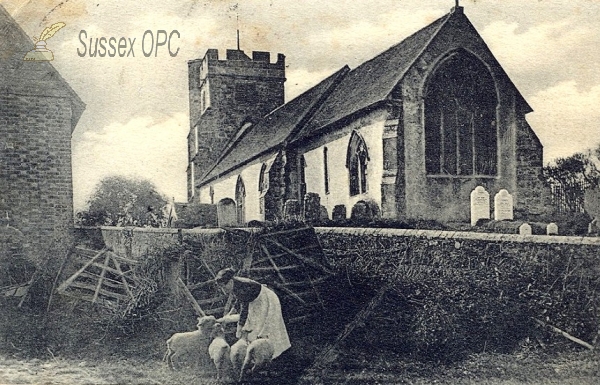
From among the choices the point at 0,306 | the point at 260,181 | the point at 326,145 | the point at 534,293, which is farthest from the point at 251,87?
the point at 534,293

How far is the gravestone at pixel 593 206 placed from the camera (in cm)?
939

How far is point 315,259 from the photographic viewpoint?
9.26m

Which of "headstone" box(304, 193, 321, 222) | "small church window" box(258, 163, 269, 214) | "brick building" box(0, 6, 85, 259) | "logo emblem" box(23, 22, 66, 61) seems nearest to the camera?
"logo emblem" box(23, 22, 66, 61)

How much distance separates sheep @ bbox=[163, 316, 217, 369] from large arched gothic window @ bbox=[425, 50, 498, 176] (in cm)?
602

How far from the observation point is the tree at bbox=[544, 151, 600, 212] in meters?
9.40

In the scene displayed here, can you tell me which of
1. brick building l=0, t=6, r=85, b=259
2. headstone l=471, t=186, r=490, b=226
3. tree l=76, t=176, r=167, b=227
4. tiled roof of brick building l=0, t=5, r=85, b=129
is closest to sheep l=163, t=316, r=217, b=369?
tree l=76, t=176, r=167, b=227

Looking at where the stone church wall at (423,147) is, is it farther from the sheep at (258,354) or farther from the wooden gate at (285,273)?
the sheep at (258,354)

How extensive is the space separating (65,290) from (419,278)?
525cm

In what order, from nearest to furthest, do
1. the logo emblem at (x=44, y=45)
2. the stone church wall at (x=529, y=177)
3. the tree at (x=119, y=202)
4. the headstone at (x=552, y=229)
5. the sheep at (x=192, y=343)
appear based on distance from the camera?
the sheep at (x=192, y=343) < the headstone at (x=552, y=229) < the logo emblem at (x=44, y=45) < the tree at (x=119, y=202) < the stone church wall at (x=529, y=177)

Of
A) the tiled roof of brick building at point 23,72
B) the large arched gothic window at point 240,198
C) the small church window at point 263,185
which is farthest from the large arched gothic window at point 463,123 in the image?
the large arched gothic window at point 240,198

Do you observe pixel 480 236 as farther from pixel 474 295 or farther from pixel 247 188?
pixel 247 188

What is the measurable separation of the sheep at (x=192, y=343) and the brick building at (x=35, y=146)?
115 inches

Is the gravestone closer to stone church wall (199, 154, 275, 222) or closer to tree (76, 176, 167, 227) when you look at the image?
tree (76, 176, 167, 227)

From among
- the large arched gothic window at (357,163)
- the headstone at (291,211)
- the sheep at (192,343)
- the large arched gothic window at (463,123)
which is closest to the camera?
the sheep at (192,343)
